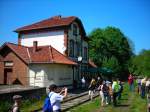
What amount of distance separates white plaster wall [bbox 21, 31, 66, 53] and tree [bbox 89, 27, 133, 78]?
1163 inches

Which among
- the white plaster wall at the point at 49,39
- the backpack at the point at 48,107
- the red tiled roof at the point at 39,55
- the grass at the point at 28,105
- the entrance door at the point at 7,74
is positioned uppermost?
the white plaster wall at the point at 49,39

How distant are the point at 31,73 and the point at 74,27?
32.9ft

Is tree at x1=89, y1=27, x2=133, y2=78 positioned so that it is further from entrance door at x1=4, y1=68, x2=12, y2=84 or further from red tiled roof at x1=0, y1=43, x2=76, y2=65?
entrance door at x1=4, y1=68, x2=12, y2=84

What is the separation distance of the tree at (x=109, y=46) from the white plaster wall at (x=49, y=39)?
2955cm

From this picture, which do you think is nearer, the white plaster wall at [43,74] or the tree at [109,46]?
the white plaster wall at [43,74]

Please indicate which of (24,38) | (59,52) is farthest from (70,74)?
(24,38)

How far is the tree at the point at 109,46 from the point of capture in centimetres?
6562

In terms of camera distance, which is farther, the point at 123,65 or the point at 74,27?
the point at 123,65

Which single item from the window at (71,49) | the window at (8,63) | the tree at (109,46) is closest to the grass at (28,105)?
the window at (8,63)

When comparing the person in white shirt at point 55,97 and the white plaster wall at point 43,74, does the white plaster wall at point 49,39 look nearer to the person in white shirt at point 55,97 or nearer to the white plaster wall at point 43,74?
the white plaster wall at point 43,74

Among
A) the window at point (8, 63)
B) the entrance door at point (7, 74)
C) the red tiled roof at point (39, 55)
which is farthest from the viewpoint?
the entrance door at point (7, 74)

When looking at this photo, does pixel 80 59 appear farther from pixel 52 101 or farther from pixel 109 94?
pixel 52 101

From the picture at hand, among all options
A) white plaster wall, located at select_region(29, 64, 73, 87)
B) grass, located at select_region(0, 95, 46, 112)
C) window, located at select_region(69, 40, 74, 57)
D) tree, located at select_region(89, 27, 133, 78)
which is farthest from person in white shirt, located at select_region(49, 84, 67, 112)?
tree, located at select_region(89, 27, 133, 78)

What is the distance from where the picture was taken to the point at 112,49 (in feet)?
219
